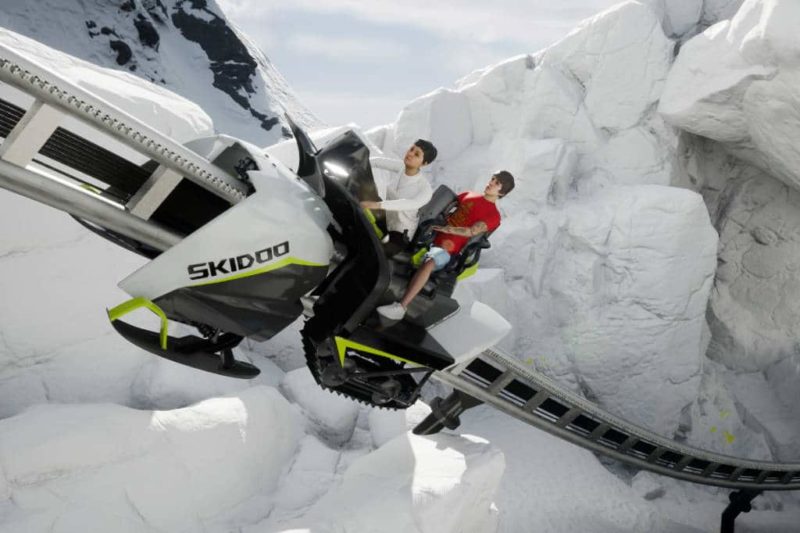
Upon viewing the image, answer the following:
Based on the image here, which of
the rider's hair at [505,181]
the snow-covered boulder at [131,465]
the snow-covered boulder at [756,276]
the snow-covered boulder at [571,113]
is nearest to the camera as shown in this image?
the rider's hair at [505,181]

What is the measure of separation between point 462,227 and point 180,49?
19549 mm

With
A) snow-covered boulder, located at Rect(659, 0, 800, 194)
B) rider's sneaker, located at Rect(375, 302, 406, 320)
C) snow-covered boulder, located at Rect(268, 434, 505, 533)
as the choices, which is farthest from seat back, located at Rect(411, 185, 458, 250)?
snow-covered boulder, located at Rect(659, 0, 800, 194)

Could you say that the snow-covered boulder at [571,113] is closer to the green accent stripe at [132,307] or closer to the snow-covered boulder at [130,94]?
the snow-covered boulder at [130,94]

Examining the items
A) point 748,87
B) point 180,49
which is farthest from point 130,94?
point 180,49

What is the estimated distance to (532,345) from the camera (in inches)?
255

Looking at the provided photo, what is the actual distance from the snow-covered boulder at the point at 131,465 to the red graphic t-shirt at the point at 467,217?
2085 millimetres

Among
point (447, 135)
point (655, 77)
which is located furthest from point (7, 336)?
point (655, 77)

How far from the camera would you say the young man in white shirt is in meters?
2.19

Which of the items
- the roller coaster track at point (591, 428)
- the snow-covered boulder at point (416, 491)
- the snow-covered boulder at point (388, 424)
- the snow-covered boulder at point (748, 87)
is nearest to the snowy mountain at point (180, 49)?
the snow-covered boulder at point (748, 87)

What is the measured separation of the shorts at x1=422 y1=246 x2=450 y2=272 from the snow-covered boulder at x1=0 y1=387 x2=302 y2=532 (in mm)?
2040

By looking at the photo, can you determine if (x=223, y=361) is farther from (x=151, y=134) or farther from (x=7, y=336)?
(x=7, y=336)

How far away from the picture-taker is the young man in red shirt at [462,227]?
2377 millimetres

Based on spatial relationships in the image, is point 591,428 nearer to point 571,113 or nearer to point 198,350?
point 198,350

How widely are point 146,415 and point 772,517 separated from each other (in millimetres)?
7519
